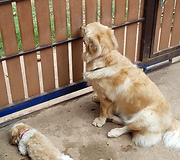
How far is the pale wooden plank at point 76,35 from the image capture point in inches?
145

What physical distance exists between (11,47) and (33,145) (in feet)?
3.93

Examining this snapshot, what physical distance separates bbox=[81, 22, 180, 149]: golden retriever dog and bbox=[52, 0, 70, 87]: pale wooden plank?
0.99 feet

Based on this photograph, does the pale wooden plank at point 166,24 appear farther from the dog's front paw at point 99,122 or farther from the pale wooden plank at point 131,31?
the dog's front paw at point 99,122

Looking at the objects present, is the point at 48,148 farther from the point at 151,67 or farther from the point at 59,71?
the point at 151,67

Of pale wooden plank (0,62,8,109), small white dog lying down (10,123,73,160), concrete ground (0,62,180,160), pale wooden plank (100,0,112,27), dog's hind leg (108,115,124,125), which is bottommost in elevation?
concrete ground (0,62,180,160)

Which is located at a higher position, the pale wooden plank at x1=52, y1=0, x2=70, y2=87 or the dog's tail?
the pale wooden plank at x1=52, y1=0, x2=70, y2=87

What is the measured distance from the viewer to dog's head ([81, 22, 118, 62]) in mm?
3342

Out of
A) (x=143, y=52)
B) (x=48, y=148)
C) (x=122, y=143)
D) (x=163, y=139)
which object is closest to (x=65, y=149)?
(x=48, y=148)

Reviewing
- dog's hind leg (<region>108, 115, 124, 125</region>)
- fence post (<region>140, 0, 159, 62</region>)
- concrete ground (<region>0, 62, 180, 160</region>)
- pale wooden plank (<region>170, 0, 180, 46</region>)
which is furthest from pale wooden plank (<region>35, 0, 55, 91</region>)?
pale wooden plank (<region>170, 0, 180, 46</region>)

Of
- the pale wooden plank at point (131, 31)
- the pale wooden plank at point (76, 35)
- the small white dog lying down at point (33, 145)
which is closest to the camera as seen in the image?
the small white dog lying down at point (33, 145)

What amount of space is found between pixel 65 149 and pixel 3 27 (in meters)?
1.62

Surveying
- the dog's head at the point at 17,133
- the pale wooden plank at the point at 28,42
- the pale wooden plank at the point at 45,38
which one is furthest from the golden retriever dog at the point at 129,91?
the dog's head at the point at 17,133

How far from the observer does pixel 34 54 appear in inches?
144

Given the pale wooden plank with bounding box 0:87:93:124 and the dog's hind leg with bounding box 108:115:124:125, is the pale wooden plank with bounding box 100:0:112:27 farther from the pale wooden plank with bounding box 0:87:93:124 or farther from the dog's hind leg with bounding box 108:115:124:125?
the dog's hind leg with bounding box 108:115:124:125
